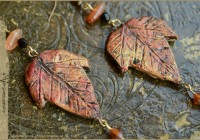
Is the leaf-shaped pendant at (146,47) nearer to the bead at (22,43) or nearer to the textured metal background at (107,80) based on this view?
the textured metal background at (107,80)

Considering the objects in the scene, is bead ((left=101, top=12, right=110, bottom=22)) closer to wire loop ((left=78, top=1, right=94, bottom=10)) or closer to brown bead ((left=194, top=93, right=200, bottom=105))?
wire loop ((left=78, top=1, right=94, bottom=10))

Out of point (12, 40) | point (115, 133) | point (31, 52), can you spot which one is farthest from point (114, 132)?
point (12, 40)

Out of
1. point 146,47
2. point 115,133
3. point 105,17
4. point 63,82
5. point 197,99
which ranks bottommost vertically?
point 115,133

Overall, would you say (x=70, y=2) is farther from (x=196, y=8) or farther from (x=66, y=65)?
(x=196, y=8)

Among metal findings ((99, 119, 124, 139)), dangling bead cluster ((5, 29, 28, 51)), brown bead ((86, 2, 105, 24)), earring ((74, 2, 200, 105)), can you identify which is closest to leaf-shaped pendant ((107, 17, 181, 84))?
earring ((74, 2, 200, 105))

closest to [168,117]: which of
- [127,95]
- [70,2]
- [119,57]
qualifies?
[127,95]

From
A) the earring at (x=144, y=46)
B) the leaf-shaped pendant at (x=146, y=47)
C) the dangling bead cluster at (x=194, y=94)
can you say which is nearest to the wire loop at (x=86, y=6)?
the earring at (x=144, y=46)

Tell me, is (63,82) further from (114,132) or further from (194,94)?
(194,94)
